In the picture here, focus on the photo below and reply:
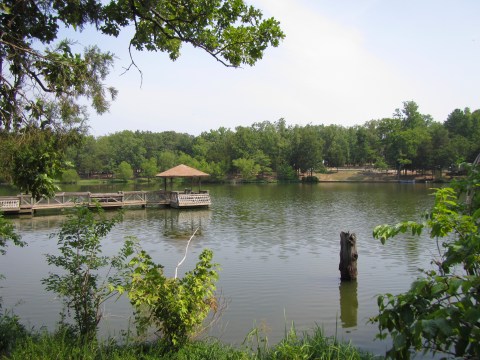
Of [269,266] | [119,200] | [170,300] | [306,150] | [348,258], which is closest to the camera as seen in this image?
[170,300]

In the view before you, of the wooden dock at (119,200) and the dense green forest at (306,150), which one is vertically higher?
the dense green forest at (306,150)

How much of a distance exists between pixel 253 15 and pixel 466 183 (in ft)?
15.0

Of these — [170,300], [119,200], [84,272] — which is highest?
[84,272]

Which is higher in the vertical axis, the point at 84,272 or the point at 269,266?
the point at 84,272

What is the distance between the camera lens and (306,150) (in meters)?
73.6

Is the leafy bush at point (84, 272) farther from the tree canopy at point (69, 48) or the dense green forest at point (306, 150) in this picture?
the dense green forest at point (306, 150)

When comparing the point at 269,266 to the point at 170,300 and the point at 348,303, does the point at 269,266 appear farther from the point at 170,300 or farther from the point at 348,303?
the point at 170,300

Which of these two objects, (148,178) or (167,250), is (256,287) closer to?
(167,250)

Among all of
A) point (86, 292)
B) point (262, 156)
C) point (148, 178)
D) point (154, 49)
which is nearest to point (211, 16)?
point (154, 49)

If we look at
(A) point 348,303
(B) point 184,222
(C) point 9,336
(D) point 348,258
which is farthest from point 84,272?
Answer: (B) point 184,222

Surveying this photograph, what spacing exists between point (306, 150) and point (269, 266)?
205 feet

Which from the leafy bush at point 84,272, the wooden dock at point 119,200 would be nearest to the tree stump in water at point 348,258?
the leafy bush at point 84,272

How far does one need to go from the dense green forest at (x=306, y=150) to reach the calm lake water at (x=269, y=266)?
1791 inches

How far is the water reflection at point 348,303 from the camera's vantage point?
8195 mm
